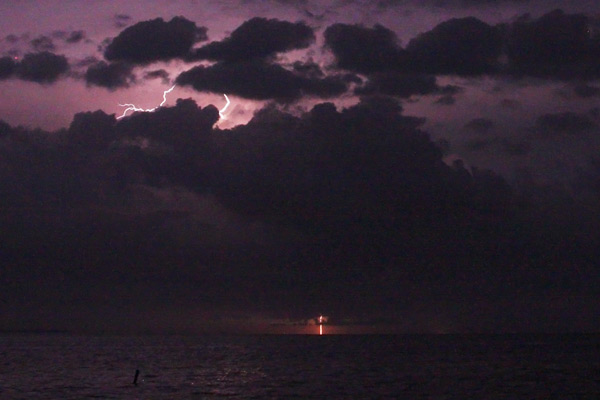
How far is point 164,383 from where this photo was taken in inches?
3969

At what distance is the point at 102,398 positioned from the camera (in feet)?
267

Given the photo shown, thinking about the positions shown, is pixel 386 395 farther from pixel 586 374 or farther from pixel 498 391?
pixel 586 374

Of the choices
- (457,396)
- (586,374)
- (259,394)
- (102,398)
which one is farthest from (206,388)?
(586,374)

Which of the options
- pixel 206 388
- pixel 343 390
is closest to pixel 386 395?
pixel 343 390

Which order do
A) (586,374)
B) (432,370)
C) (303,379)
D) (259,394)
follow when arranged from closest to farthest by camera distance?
(259,394) → (303,379) → (586,374) → (432,370)

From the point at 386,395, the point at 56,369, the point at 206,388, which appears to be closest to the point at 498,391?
the point at 386,395

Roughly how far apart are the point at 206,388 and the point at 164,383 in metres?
9.64

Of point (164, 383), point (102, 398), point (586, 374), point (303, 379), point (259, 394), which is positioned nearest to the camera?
point (102, 398)

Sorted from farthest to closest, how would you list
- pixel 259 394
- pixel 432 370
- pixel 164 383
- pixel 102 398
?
pixel 432 370 → pixel 164 383 → pixel 259 394 → pixel 102 398

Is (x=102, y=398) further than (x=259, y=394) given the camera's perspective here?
No

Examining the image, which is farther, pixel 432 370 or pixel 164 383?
pixel 432 370

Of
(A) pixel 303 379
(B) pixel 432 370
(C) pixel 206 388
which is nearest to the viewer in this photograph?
(C) pixel 206 388

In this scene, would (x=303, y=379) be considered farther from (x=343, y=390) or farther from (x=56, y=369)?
(x=56, y=369)

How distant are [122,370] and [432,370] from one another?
50130 millimetres
